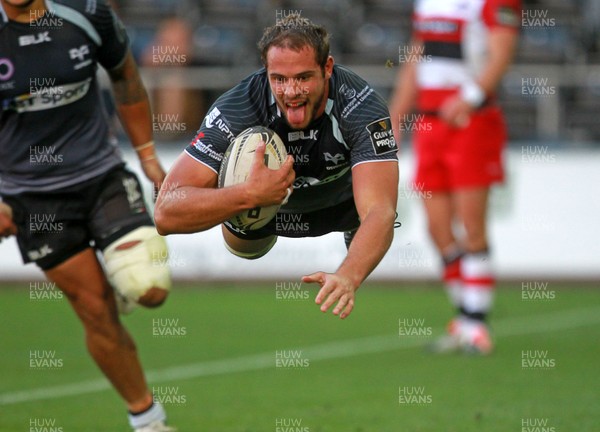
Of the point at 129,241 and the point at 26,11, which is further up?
the point at 26,11

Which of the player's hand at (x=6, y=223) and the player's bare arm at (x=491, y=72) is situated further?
the player's bare arm at (x=491, y=72)

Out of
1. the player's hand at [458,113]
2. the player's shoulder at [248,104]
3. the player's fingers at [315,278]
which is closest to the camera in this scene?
the player's fingers at [315,278]

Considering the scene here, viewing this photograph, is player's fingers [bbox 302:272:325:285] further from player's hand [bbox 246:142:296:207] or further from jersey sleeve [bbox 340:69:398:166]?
jersey sleeve [bbox 340:69:398:166]

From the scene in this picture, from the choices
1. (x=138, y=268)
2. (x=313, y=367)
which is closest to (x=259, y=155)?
(x=138, y=268)

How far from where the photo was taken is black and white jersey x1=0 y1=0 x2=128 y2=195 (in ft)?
21.9

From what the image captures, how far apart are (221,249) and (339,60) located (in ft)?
10.8

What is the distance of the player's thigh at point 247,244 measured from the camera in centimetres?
706

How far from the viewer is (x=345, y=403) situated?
791 cm

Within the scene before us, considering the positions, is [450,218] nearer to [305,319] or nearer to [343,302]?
[305,319]

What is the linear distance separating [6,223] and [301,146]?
1.88m

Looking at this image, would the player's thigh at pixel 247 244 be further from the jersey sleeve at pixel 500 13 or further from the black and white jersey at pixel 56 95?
the jersey sleeve at pixel 500 13

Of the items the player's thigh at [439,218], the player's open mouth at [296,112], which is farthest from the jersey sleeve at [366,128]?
the player's thigh at [439,218]

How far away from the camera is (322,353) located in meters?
10.3

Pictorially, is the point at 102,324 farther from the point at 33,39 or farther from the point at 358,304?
the point at 358,304
